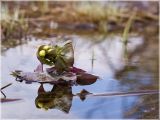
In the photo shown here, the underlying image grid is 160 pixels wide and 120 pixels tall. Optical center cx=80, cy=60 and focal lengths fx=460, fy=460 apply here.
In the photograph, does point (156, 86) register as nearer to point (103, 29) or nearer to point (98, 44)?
point (98, 44)

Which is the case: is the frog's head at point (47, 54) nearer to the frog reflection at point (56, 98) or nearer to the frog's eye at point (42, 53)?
the frog's eye at point (42, 53)

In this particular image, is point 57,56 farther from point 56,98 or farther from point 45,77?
point 56,98

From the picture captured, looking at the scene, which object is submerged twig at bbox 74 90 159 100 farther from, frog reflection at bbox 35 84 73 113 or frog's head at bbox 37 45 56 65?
frog's head at bbox 37 45 56 65

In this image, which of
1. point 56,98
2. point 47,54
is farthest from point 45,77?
point 56,98

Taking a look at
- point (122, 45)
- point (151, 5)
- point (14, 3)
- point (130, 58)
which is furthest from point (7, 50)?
point (151, 5)

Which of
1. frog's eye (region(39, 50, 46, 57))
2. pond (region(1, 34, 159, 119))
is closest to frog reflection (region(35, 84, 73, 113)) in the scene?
pond (region(1, 34, 159, 119))

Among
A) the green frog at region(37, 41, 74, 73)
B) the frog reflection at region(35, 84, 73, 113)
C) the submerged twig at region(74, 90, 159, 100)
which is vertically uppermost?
the green frog at region(37, 41, 74, 73)

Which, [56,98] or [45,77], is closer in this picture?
[56,98]
